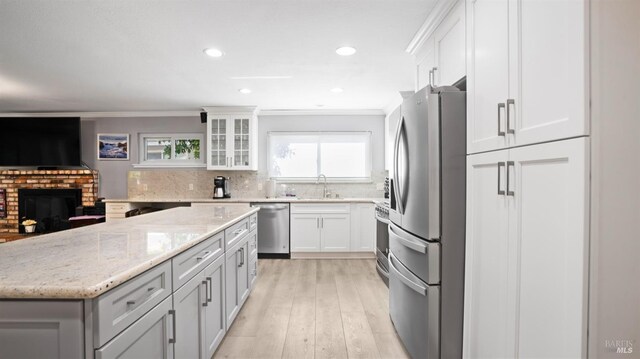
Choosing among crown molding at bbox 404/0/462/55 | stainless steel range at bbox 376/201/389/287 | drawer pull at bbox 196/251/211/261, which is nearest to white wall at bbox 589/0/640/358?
crown molding at bbox 404/0/462/55

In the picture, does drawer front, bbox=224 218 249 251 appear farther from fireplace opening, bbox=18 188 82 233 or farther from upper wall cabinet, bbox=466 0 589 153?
fireplace opening, bbox=18 188 82 233

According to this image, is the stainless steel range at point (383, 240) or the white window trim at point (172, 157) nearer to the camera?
the stainless steel range at point (383, 240)

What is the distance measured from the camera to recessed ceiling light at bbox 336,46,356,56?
2.65 meters

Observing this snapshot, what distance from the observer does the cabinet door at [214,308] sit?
1.75 meters

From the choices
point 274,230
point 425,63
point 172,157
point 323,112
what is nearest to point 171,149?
point 172,157

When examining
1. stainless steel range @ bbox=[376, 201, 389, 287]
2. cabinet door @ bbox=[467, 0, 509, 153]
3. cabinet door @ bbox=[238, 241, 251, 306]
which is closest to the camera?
cabinet door @ bbox=[467, 0, 509, 153]

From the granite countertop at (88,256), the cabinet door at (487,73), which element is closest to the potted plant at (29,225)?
the granite countertop at (88,256)

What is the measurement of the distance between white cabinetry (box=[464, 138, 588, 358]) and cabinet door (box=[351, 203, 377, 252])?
2989 millimetres

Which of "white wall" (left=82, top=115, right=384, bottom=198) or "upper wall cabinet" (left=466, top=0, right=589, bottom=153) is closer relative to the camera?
"upper wall cabinet" (left=466, top=0, right=589, bottom=153)

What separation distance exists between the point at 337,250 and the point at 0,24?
162 inches

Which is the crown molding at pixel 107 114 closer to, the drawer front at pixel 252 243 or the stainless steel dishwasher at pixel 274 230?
the stainless steel dishwasher at pixel 274 230

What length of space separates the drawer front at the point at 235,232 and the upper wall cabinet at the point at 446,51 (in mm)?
1777

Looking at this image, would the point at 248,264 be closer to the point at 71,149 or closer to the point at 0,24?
the point at 0,24

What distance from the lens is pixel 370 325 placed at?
2.44 m
